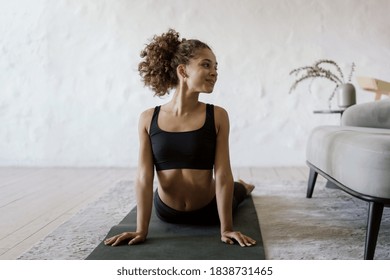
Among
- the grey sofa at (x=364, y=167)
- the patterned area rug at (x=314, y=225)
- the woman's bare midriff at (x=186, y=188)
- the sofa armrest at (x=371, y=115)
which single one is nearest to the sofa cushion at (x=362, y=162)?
the grey sofa at (x=364, y=167)

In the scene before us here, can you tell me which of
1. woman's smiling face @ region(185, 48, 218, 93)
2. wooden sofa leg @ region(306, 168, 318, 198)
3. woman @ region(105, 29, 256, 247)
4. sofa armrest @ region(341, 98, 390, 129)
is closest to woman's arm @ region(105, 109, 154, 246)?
woman @ region(105, 29, 256, 247)

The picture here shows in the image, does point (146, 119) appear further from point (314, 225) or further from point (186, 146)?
point (314, 225)

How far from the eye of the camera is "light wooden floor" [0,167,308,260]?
5.90 feet

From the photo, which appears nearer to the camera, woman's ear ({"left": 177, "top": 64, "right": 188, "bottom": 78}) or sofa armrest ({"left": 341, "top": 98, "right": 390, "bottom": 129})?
woman's ear ({"left": 177, "top": 64, "right": 188, "bottom": 78})

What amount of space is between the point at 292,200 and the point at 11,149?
259 cm

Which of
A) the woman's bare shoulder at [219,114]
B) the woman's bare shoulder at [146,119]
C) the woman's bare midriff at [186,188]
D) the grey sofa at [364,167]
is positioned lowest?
the woman's bare midriff at [186,188]

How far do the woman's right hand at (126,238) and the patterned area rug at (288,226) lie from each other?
2.8 inches

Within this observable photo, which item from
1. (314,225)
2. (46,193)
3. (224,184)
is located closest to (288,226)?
(314,225)

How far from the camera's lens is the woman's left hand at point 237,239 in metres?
1.49

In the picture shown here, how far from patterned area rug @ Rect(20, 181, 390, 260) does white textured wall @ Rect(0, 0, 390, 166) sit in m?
1.20

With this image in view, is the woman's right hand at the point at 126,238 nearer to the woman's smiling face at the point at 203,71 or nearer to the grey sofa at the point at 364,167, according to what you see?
the woman's smiling face at the point at 203,71

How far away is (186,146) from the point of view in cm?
165

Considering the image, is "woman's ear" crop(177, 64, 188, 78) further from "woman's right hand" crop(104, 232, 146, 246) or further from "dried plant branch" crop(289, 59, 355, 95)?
"dried plant branch" crop(289, 59, 355, 95)
